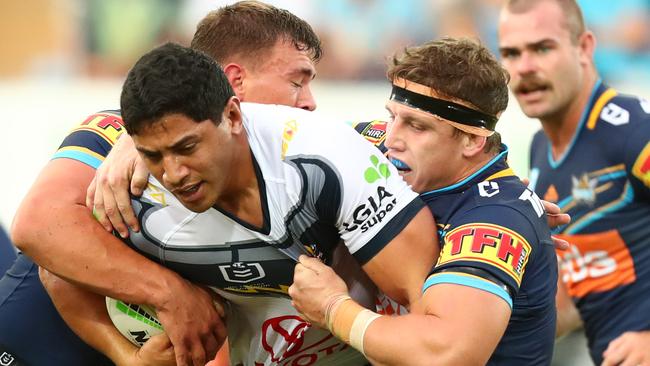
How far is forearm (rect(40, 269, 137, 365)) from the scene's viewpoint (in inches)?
130

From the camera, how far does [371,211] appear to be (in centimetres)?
291

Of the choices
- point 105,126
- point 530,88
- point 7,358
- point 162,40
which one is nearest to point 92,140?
point 105,126

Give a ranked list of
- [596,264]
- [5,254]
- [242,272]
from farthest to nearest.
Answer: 1. [596,264]
2. [5,254]
3. [242,272]

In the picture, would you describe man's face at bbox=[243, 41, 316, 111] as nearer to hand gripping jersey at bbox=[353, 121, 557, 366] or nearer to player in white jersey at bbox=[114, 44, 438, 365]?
player in white jersey at bbox=[114, 44, 438, 365]

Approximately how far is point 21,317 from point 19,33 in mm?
6437

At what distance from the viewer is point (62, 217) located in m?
3.11

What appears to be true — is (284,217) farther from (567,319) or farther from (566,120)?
(567,319)

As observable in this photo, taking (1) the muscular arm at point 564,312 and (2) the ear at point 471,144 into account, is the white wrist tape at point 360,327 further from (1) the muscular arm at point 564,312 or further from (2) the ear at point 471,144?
(1) the muscular arm at point 564,312

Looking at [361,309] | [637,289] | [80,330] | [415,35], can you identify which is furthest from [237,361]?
[415,35]

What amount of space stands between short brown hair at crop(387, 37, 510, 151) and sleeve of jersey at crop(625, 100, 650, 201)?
1669mm

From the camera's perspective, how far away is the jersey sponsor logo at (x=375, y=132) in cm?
364

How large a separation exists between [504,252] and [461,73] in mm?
643

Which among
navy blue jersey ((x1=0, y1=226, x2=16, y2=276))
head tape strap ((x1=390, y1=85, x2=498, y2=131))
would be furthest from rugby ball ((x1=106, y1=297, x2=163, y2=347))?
navy blue jersey ((x1=0, y1=226, x2=16, y2=276))

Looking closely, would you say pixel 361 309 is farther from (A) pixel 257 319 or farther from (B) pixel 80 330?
(B) pixel 80 330
